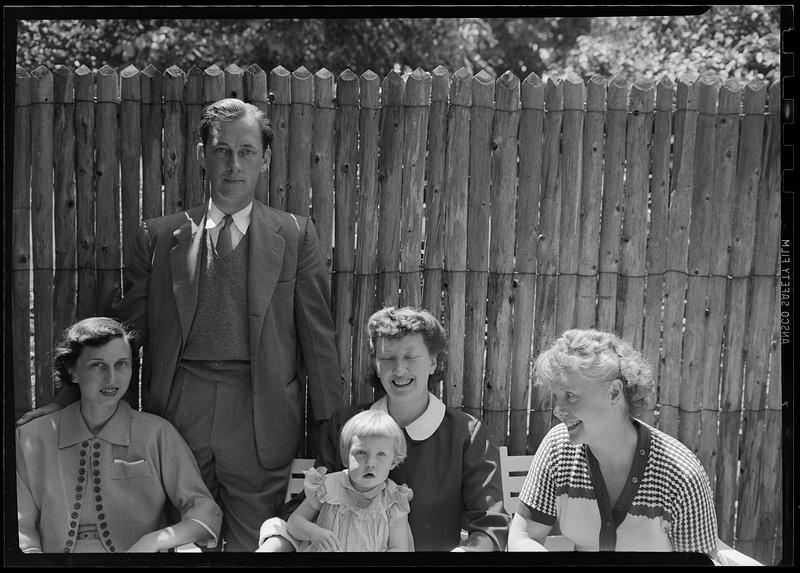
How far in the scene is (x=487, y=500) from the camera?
12.0ft

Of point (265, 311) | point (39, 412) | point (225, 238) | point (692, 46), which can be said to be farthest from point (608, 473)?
point (692, 46)

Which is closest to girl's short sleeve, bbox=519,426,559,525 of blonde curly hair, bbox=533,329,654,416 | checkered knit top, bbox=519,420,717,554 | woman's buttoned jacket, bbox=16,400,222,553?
checkered knit top, bbox=519,420,717,554

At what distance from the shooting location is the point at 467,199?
13.3ft

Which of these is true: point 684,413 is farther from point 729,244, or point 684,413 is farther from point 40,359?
point 40,359

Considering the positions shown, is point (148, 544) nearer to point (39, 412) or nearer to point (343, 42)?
point (39, 412)

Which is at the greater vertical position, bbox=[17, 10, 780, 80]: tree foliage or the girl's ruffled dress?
bbox=[17, 10, 780, 80]: tree foliage

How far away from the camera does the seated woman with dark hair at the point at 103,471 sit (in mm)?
3693

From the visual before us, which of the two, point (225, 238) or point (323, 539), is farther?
point (225, 238)

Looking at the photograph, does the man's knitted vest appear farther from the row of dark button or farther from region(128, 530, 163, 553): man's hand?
region(128, 530, 163, 553): man's hand

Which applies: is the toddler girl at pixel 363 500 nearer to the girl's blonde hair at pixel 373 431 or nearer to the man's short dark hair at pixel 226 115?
the girl's blonde hair at pixel 373 431

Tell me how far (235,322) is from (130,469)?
70 cm

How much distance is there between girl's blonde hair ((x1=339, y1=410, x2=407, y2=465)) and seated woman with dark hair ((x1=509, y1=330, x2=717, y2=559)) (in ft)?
1.67

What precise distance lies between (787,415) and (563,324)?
3.11 ft

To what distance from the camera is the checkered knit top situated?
11.2 ft
